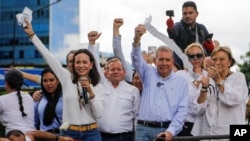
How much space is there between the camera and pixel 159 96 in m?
6.53

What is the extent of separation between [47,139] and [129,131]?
3.06ft

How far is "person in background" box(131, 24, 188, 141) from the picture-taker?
6.44 metres

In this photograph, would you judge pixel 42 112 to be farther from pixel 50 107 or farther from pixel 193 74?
pixel 193 74

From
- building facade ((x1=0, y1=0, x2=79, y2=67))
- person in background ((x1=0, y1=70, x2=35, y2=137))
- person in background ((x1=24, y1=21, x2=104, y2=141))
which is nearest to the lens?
person in background ((x1=24, y1=21, x2=104, y2=141))

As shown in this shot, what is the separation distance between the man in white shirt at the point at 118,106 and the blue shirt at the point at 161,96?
11.0 inches

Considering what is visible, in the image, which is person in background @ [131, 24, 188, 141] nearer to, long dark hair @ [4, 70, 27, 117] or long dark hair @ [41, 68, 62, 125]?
long dark hair @ [41, 68, 62, 125]

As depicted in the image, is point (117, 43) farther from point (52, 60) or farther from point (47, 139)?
point (47, 139)

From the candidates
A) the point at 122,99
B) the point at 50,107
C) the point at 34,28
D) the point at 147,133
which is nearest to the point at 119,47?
the point at 122,99

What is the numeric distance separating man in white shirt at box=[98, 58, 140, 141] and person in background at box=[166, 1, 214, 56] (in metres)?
1.61

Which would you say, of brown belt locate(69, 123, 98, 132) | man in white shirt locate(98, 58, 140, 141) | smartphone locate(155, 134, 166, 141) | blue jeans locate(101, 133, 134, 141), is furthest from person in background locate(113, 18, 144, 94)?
smartphone locate(155, 134, 166, 141)

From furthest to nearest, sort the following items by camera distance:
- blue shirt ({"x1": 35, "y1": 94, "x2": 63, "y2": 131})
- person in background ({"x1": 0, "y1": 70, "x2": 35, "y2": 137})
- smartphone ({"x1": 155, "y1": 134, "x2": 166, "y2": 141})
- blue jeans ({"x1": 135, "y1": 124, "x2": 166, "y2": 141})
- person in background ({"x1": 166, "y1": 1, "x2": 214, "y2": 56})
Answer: person in background ({"x1": 166, "y1": 1, "x2": 214, "y2": 56}), blue shirt ({"x1": 35, "y1": 94, "x2": 63, "y2": 131}), person in background ({"x1": 0, "y1": 70, "x2": 35, "y2": 137}), blue jeans ({"x1": 135, "y1": 124, "x2": 166, "y2": 141}), smartphone ({"x1": 155, "y1": 134, "x2": 166, "y2": 141})

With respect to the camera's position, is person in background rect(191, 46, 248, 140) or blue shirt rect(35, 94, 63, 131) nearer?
person in background rect(191, 46, 248, 140)

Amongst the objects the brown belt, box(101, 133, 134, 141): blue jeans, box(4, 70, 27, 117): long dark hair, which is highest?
box(4, 70, 27, 117): long dark hair

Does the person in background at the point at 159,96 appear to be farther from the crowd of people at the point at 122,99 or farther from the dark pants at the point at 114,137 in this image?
the dark pants at the point at 114,137
